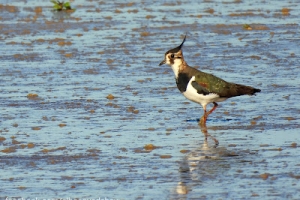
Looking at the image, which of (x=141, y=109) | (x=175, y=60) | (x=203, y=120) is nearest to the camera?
(x=203, y=120)

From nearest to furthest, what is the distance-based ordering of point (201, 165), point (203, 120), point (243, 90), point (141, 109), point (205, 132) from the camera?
point (201, 165) → point (205, 132) → point (203, 120) → point (243, 90) → point (141, 109)

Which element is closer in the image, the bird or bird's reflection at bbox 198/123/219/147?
bird's reflection at bbox 198/123/219/147

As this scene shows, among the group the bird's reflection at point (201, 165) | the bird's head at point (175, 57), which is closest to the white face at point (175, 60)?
the bird's head at point (175, 57)

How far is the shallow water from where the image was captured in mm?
9336

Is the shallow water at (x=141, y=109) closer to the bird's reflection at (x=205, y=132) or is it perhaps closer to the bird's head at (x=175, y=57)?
the bird's reflection at (x=205, y=132)

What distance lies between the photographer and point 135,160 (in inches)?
403

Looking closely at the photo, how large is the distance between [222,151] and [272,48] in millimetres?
8236

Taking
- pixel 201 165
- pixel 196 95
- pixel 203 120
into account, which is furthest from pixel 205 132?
pixel 201 165

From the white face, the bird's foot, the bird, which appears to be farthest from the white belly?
the white face

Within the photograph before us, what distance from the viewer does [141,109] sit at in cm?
1326

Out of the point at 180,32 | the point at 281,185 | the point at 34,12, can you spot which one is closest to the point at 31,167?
the point at 281,185

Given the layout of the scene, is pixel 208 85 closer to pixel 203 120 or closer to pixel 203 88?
pixel 203 88

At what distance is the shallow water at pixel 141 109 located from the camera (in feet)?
30.6

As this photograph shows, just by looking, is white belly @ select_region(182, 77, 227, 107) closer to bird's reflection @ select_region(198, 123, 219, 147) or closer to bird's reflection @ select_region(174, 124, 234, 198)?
bird's reflection @ select_region(198, 123, 219, 147)
